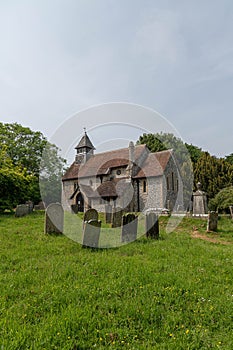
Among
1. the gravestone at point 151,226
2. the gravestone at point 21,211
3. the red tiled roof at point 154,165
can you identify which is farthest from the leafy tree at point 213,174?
the gravestone at point 151,226

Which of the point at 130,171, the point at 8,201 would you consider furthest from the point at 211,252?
the point at 130,171

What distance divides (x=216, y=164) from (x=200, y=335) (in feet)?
102

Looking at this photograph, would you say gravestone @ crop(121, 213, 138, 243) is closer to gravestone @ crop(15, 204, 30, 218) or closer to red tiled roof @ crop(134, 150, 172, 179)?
gravestone @ crop(15, 204, 30, 218)

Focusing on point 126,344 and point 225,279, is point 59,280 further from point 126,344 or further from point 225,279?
point 225,279

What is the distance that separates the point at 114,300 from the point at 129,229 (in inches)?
180

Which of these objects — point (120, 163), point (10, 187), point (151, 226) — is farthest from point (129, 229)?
point (120, 163)

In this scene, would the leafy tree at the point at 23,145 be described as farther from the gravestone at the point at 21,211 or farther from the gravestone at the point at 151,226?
the gravestone at the point at 151,226

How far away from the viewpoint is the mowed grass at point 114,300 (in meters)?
3.36

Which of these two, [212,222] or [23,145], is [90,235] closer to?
[212,222]

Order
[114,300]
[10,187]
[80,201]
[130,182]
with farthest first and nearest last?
[80,201] → [130,182] → [10,187] → [114,300]

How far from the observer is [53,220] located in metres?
9.60

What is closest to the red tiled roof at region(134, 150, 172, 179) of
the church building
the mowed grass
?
the church building

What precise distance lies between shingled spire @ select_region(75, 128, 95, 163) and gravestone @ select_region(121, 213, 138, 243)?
2761 centimetres

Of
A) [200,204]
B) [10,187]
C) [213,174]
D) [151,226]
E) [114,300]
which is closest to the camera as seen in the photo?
[114,300]
